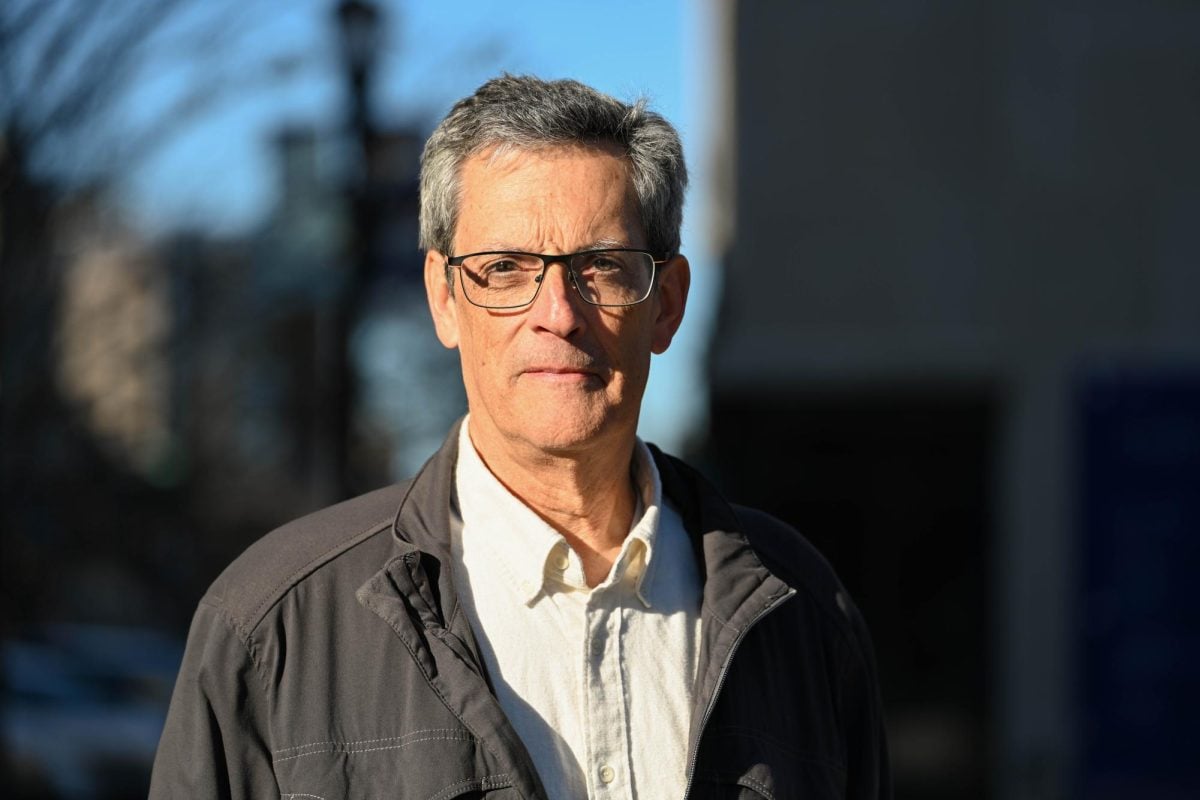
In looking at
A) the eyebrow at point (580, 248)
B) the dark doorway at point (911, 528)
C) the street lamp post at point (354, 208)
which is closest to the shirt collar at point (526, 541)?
the eyebrow at point (580, 248)

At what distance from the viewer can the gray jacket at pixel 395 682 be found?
7.57 ft

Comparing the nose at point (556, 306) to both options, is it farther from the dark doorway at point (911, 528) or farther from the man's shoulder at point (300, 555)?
the dark doorway at point (911, 528)

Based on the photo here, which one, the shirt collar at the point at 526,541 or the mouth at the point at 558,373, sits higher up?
the mouth at the point at 558,373

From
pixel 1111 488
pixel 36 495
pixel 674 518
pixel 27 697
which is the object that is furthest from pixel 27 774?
pixel 674 518

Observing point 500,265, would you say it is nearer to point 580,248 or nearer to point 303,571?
point 580,248

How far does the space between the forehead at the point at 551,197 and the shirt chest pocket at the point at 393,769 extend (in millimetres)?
762

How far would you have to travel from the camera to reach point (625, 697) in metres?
2.48

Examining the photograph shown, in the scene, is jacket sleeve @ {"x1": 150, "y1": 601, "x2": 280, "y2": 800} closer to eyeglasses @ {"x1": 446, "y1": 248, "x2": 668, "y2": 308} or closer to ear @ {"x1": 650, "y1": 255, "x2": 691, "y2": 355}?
eyeglasses @ {"x1": 446, "y1": 248, "x2": 668, "y2": 308}

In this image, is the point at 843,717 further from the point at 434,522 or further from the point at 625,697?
the point at 434,522

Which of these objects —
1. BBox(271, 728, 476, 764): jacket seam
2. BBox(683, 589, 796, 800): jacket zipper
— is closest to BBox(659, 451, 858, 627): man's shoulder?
BBox(683, 589, 796, 800): jacket zipper

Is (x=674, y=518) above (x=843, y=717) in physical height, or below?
above

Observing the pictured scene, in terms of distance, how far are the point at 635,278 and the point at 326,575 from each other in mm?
667

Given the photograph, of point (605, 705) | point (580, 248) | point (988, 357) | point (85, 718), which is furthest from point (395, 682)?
point (85, 718)

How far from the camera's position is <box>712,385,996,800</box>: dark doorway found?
11250mm
